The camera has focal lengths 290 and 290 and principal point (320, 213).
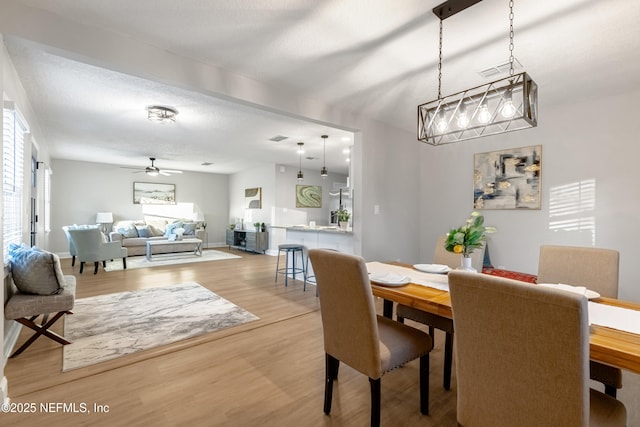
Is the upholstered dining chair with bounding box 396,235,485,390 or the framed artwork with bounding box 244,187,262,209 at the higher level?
the framed artwork with bounding box 244,187,262,209

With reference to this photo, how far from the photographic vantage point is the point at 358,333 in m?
1.49

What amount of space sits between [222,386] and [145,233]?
6930 mm

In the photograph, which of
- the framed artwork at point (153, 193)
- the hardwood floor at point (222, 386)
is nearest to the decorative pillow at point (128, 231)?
the framed artwork at point (153, 193)

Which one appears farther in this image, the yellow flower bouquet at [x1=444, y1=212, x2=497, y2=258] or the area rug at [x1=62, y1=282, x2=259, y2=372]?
the area rug at [x1=62, y1=282, x2=259, y2=372]

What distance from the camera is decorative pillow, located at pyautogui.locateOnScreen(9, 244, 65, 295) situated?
238cm

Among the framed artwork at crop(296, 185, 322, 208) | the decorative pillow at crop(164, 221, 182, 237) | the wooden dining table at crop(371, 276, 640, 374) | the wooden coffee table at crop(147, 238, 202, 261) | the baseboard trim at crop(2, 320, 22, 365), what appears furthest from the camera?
the framed artwork at crop(296, 185, 322, 208)

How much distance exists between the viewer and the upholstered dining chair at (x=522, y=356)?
2.78ft

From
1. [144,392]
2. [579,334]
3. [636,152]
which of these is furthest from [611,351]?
[636,152]

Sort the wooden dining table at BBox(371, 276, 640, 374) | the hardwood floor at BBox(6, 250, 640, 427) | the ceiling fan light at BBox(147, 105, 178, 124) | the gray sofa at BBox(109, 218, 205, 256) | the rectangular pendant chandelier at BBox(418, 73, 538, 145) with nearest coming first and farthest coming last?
the wooden dining table at BBox(371, 276, 640, 374), the rectangular pendant chandelier at BBox(418, 73, 538, 145), the hardwood floor at BBox(6, 250, 640, 427), the ceiling fan light at BBox(147, 105, 178, 124), the gray sofa at BBox(109, 218, 205, 256)

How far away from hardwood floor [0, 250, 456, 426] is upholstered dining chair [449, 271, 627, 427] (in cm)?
79

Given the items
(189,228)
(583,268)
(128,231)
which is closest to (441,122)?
(583,268)

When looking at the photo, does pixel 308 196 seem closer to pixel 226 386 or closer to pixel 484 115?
pixel 226 386

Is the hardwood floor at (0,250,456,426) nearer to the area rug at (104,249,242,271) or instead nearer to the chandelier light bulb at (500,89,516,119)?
the chandelier light bulb at (500,89,516,119)

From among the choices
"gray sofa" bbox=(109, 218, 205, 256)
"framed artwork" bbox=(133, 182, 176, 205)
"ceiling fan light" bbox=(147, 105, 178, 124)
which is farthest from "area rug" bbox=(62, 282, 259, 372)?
"framed artwork" bbox=(133, 182, 176, 205)
